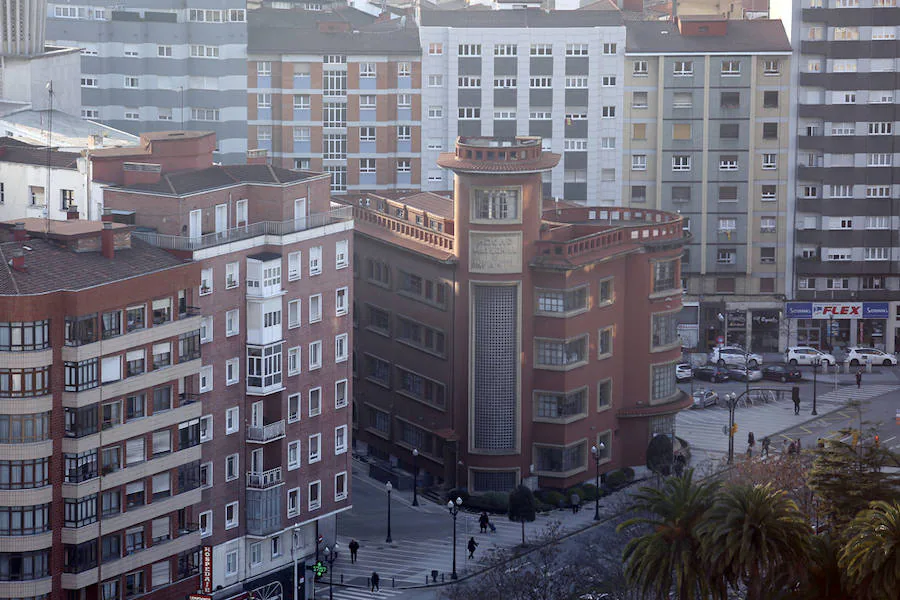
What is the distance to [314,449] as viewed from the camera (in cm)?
15388

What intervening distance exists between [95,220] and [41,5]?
34.4m

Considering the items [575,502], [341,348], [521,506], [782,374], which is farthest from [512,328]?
[782,374]

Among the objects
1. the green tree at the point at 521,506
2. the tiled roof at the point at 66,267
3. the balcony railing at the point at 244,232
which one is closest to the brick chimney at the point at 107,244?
the tiled roof at the point at 66,267

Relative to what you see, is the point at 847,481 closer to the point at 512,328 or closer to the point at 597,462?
the point at 597,462

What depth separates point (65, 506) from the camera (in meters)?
134

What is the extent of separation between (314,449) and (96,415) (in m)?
22.3

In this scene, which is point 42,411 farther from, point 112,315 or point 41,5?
point 41,5

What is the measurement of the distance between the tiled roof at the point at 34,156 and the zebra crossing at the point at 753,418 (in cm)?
5160

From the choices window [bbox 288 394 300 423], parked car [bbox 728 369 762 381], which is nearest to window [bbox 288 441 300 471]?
window [bbox 288 394 300 423]

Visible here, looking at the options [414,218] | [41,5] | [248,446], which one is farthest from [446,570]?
[41,5]

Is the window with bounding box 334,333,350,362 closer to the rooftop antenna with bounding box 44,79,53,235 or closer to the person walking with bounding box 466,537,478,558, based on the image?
the person walking with bounding box 466,537,478,558

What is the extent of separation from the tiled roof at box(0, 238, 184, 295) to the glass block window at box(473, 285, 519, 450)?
103 ft

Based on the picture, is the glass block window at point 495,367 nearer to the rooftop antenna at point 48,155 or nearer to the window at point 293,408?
the window at point 293,408

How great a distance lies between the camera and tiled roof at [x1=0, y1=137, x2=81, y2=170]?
15312 centimetres
